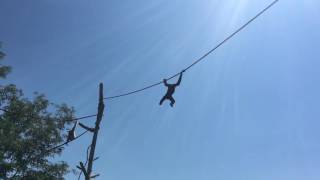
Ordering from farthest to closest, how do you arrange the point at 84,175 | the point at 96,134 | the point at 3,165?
the point at 3,165, the point at 96,134, the point at 84,175

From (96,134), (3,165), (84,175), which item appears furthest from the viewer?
(3,165)

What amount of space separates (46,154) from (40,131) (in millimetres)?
1311

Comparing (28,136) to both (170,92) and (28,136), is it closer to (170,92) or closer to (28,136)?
(28,136)

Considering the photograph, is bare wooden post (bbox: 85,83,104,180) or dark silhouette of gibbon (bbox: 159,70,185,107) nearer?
bare wooden post (bbox: 85,83,104,180)

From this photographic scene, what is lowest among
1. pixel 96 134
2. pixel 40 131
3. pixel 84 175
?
pixel 84 175

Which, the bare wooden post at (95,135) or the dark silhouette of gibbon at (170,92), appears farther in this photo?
the dark silhouette of gibbon at (170,92)

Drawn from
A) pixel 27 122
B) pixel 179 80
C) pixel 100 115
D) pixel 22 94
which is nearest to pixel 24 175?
pixel 27 122

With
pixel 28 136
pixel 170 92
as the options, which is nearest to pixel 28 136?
pixel 28 136

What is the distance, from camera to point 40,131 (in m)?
24.8

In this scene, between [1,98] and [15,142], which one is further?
[1,98]

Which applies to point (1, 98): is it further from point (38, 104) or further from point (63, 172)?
point (63, 172)

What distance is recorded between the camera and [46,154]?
2458 cm

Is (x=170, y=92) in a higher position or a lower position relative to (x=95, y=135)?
higher

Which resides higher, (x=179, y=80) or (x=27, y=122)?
(x=27, y=122)
